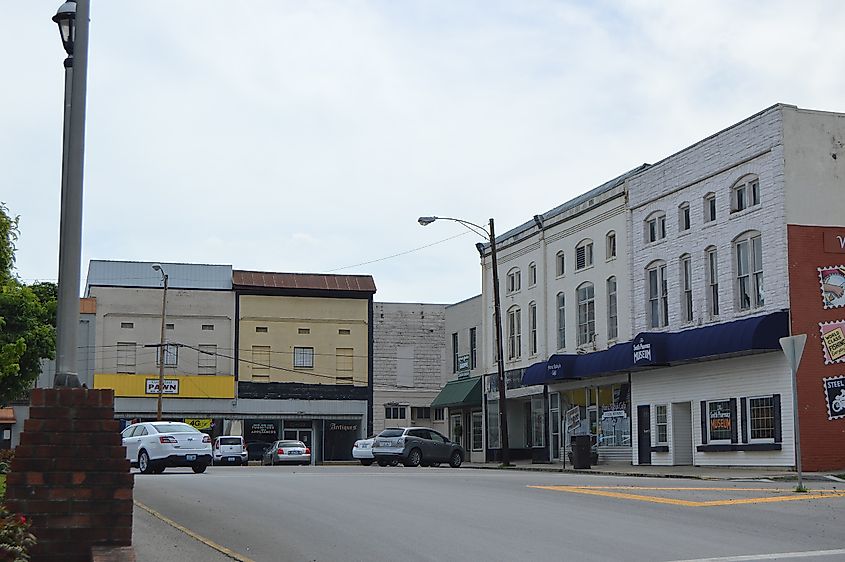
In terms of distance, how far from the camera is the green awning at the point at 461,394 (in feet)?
177

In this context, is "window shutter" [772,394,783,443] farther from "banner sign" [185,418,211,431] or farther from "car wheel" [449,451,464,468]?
"banner sign" [185,418,211,431]

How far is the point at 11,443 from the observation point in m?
59.6

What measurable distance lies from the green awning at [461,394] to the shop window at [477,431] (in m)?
0.79

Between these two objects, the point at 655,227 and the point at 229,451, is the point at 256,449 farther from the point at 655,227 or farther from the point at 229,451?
the point at 655,227

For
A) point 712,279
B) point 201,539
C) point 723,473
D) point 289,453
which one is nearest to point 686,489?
point 201,539

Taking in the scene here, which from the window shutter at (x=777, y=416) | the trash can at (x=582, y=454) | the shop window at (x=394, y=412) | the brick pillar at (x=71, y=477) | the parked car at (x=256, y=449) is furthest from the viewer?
the shop window at (x=394, y=412)

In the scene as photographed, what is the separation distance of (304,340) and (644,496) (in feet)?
157

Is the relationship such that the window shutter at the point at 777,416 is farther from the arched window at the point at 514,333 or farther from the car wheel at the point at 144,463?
the arched window at the point at 514,333

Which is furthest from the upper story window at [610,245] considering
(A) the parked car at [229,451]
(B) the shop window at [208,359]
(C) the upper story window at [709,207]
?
(B) the shop window at [208,359]

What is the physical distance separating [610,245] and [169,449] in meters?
19.1

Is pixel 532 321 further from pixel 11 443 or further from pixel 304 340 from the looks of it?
pixel 11 443

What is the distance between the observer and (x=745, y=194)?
32875mm

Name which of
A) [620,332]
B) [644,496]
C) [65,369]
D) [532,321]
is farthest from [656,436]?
[65,369]

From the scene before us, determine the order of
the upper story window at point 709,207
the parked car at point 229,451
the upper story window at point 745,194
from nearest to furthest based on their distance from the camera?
the upper story window at point 745,194 → the upper story window at point 709,207 → the parked car at point 229,451
